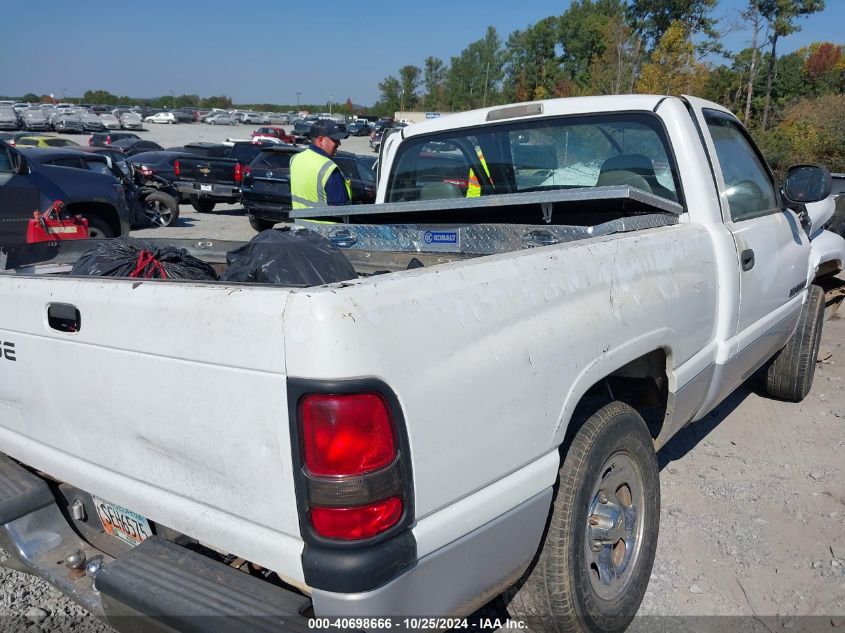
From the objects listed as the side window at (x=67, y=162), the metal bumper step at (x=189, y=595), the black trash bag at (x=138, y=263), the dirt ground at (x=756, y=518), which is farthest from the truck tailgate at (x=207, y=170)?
the metal bumper step at (x=189, y=595)

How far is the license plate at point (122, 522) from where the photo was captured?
2135 millimetres

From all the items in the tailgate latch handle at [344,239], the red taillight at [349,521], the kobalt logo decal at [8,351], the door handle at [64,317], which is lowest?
the red taillight at [349,521]

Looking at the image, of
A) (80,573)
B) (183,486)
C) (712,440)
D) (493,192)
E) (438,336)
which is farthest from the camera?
(712,440)

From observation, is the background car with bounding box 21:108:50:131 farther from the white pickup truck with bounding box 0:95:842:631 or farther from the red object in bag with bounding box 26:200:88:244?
the white pickup truck with bounding box 0:95:842:631

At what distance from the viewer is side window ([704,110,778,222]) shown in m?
3.61

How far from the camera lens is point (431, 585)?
175 cm

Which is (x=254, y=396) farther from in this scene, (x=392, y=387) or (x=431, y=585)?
(x=431, y=585)

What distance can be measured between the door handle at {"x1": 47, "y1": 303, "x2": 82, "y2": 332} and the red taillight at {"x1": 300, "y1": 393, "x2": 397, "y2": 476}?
86 centimetres

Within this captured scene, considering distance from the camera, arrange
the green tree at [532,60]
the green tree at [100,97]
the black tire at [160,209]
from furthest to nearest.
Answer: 1. the green tree at [100,97]
2. the green tree at [532,60]
3. the black tire at [160,209]

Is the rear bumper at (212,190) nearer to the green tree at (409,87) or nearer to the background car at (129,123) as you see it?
the background car at (129,123)

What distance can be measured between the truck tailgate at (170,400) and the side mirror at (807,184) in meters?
3.50

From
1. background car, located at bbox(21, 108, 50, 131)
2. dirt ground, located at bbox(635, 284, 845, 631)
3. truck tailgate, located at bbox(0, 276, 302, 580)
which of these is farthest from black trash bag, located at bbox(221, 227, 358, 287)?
background car, located at bbox(21, 108, 50, 131)

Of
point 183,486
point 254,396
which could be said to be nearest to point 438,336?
point 254,396

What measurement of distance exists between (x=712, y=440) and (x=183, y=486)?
370cm
